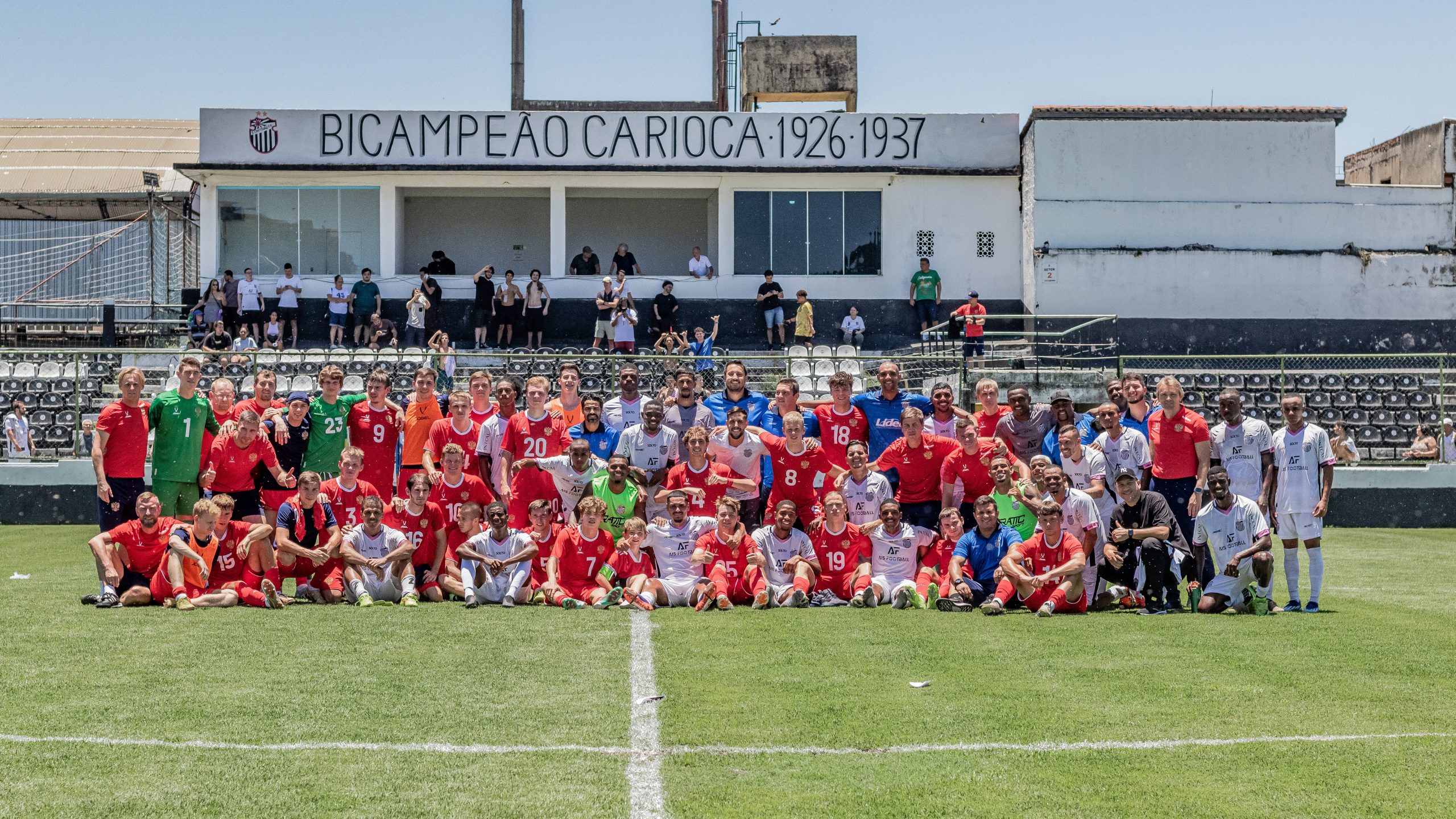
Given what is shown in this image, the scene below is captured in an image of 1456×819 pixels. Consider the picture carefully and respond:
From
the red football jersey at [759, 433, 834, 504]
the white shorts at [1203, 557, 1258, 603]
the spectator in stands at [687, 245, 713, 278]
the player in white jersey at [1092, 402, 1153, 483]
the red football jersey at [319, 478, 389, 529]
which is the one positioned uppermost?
the spectator in stands at [687, 245, 713, 278]

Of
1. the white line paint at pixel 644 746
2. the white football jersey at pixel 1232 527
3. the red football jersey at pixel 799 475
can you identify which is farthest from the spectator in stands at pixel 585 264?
the white line paint at pixel 644 746

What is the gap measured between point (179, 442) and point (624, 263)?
57.4ft

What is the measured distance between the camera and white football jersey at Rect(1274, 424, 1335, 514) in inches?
455

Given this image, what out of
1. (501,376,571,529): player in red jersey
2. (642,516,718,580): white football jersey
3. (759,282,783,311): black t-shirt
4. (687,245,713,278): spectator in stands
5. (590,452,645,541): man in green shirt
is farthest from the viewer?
(687,245,713,278): spectator in stands

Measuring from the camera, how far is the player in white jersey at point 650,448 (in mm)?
12203

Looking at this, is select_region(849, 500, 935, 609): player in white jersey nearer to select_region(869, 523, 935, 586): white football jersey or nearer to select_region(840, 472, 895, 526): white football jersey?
select_region(869, 523, 935, 586): white football jersey

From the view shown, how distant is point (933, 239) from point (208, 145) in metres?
16.2

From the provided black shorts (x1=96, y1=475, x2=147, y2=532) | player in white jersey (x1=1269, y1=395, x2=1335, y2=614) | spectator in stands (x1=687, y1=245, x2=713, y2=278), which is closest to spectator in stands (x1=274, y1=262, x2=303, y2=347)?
spectator in stands (x1=687, y1=245, x2=713, y2=278)

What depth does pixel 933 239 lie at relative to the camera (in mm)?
29547

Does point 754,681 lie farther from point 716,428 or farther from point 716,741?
point 716,428

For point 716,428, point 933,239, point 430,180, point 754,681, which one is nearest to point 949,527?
point 716,428

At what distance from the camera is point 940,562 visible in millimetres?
11539

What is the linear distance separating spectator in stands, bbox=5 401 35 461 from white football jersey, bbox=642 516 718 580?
1267 centimetres

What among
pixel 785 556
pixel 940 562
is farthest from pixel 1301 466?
pixel 785 556
